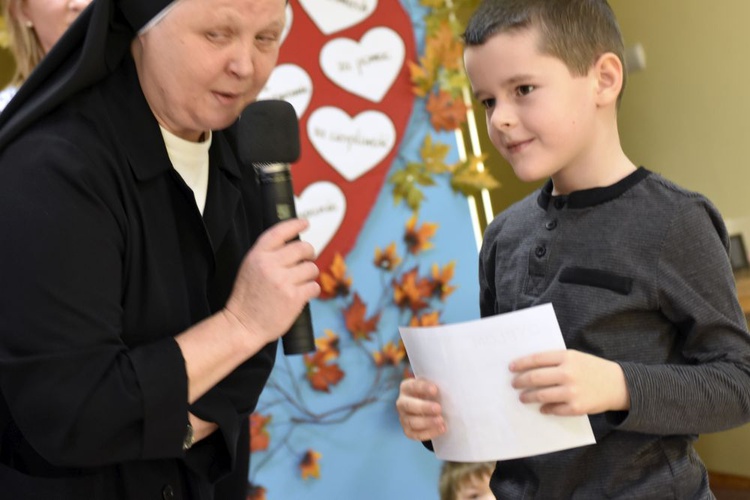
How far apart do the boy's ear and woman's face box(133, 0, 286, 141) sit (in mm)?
572

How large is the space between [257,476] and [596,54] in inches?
76.7

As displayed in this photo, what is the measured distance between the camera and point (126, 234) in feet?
4.74

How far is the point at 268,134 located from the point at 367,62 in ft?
6.10

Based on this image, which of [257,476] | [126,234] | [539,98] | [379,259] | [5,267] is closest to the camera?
[5,267]

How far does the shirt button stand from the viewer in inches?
59.4

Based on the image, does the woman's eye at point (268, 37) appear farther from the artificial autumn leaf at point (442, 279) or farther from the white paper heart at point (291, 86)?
the artificial autumn leaf at point (442, 279)

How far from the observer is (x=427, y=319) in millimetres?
3400

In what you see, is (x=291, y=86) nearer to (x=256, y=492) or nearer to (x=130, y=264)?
(x=256, y=492)

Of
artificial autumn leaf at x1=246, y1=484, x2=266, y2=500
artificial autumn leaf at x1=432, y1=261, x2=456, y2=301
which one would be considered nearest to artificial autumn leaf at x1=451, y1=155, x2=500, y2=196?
artificial autumn leaf at x1=432, y1=261, x2=456, y2=301

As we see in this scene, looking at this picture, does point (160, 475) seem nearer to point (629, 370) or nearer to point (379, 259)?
point (629, 370)

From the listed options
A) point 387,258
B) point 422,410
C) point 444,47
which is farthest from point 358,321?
point 422,410

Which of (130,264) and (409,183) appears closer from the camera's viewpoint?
(130,264)

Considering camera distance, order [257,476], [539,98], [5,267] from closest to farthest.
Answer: [5,267] → [539,98] → [257,476]

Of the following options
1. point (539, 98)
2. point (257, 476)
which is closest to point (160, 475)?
point (539, 98)
